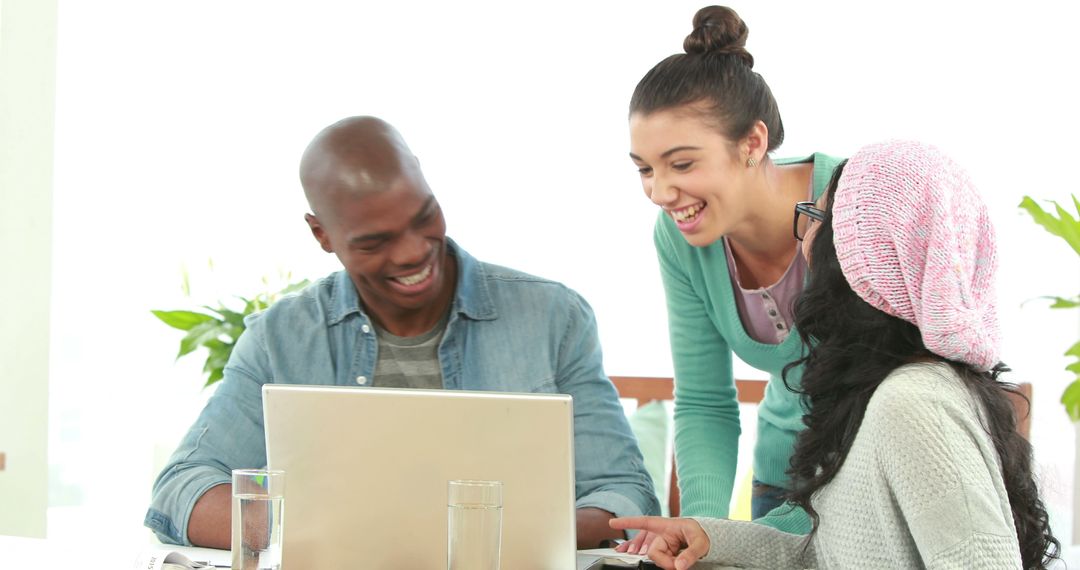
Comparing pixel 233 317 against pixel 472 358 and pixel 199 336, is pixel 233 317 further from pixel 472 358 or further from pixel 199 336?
pixel 472 358

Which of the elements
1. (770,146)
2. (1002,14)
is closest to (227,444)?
(770,146)

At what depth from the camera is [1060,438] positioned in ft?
9.75

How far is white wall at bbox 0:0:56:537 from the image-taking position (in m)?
3.19

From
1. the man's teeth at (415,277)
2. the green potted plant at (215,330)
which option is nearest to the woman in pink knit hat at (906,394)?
the man's teeth at (415,277)

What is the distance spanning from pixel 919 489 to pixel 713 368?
89cm

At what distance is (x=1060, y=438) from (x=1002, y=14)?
122 cm

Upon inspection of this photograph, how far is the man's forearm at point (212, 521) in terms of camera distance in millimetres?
1501

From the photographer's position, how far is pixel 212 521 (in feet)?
4.97

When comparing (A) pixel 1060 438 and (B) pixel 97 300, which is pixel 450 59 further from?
(A) pixel 1060 438

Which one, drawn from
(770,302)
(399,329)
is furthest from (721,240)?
(399,329)

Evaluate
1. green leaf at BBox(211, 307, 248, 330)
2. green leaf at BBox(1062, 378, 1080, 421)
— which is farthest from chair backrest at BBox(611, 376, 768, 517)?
green leaf at BBox(211, 307, 248, 330)

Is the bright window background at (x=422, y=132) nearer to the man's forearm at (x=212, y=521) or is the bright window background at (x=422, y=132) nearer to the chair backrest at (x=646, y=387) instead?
the chair backrest at (x=646, y=387)

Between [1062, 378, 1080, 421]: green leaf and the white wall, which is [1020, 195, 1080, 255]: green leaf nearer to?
[1062, 378, 1080, 421]: green leaf

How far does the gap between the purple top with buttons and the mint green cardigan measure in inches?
0.8
